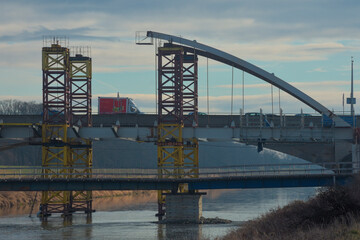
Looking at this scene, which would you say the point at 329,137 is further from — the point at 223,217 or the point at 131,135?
the point at 131,135

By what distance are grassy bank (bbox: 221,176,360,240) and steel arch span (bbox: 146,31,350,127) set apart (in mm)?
27353

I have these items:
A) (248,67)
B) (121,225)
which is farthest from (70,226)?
(248,67)

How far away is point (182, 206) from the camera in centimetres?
7069

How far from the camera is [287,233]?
4444 centimetres

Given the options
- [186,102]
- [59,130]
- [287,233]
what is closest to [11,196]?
[59,130]

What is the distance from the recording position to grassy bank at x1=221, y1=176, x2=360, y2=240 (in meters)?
43.7

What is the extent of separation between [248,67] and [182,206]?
1753 cm

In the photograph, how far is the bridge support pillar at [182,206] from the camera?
70000mm

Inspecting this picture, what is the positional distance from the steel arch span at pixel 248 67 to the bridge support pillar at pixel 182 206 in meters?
15.9

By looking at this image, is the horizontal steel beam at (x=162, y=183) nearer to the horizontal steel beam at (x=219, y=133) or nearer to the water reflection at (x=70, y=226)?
the water reflection at (x=70, y=226)

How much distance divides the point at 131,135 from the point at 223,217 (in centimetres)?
1356

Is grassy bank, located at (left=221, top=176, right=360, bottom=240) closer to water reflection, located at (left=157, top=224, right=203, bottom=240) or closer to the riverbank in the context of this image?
water reflection, located at (left=157, top=224, right=203, bottom=240)

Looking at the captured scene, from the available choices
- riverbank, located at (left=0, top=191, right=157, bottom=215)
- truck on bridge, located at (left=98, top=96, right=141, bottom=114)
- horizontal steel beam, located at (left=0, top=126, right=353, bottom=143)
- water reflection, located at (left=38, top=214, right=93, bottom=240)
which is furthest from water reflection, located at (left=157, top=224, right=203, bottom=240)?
truck on bridge, located at (left=98, top=96, right=141, bottom=114)

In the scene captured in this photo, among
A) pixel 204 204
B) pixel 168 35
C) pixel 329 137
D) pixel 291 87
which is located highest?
pixel 168 35
